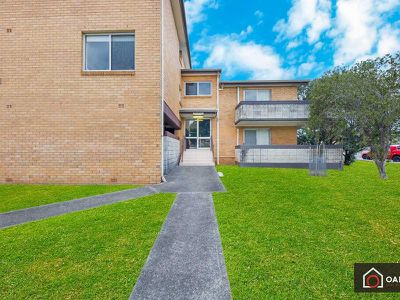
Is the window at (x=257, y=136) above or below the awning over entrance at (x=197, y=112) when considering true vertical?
below

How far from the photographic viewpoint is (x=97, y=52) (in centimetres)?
867

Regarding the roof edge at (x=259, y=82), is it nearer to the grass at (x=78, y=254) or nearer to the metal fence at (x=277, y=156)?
the metal fence at (x=277, y=156)

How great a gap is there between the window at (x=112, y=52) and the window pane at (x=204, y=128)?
10001mm

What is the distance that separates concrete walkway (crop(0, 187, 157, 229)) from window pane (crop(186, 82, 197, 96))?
12.7m

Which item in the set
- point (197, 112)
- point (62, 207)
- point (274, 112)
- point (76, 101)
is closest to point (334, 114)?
point (274, 112)

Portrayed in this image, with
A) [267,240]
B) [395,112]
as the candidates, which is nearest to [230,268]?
[267,240]

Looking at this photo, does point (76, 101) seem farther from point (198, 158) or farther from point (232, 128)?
point (232, 128)


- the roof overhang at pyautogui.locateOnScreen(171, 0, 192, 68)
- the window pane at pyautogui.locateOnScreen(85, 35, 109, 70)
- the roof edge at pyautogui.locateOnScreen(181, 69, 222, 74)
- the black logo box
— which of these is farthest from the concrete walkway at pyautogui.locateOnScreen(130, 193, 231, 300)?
the roof edge at pyautogui.locateOnScreen(181, 69, 222, 74)

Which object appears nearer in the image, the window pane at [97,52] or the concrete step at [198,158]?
the window pane at [97,52]

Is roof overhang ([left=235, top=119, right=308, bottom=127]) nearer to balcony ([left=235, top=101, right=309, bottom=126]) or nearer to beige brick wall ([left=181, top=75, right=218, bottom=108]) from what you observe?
balcony ([left=235, top=101, right=309, bottom=126])

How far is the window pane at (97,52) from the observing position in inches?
340

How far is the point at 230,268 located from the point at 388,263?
2.27 m

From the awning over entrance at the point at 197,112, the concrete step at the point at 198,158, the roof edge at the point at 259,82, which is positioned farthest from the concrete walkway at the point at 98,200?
the roof edge at the point at 259,82

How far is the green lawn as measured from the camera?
7.97 ft
